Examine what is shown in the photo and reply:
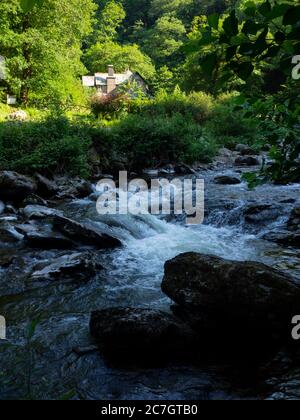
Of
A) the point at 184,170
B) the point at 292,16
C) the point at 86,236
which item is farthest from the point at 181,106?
the point at 292,16

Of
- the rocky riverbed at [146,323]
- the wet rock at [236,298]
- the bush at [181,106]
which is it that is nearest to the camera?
the rocky riverbed at [146,323]

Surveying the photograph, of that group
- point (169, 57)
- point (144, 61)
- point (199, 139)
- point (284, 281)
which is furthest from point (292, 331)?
point (169, 57)

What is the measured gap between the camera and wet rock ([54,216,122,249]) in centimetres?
742

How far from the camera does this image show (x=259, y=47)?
1784 millimetres

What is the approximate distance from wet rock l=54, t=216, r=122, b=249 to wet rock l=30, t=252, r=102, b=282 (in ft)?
4.21

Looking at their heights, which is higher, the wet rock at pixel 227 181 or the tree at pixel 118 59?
the tree at pixel 118 59

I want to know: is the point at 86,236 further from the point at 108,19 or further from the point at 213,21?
the point at 108,19

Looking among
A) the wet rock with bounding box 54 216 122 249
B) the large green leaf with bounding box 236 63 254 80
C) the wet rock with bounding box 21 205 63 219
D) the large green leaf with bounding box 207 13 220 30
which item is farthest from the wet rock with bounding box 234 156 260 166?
the large green leaf with bounding box 207 13 220 30

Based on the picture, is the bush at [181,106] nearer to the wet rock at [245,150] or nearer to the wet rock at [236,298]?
the wet rock at [245,150]

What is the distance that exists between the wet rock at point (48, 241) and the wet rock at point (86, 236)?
196 mm

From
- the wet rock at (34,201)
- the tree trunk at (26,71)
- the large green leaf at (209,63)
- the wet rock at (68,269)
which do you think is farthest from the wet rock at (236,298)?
the tree trunk at (26,71)

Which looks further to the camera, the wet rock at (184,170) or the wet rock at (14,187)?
the wet rock at (184,170)

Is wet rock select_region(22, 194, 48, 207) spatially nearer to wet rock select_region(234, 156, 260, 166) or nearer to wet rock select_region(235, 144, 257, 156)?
wet rock select_region(234, 156, 260, 166)

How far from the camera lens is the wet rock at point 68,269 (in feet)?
18.6
